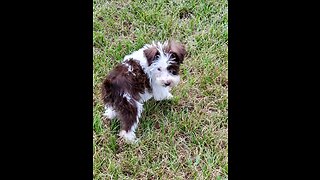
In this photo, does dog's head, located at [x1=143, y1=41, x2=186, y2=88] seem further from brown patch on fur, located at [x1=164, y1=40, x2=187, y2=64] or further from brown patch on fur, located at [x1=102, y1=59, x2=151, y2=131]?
brown patch on fur, located at [x1=102, y1=59, x2=151, y2=131]

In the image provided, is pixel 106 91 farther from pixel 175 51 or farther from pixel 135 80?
pixel 175 51

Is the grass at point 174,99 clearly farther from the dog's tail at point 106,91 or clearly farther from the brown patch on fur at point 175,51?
the brown patch on fur at point 175,51

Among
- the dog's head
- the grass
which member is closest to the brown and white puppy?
the dog's head

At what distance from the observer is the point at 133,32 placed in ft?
13.6

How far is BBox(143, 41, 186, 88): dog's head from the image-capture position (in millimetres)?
3223

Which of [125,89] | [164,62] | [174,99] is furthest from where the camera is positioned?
[174,99]

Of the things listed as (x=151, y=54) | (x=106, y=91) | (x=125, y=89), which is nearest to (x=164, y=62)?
(x=151, y=54)

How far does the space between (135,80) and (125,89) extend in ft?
0.46

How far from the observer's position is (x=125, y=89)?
313cm

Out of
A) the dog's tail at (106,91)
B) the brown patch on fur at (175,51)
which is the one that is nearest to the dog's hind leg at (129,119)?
the dog's tail at (106,91)

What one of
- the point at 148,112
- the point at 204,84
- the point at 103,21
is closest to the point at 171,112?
the point at 148,112

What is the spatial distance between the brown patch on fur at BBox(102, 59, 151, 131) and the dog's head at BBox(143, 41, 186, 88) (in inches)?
4.4
